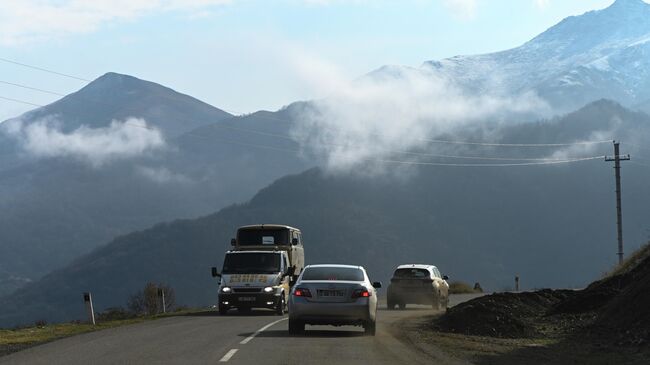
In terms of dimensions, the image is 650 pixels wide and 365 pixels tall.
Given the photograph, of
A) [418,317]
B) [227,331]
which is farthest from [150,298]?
[227,331]

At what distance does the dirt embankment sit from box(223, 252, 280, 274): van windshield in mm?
7024

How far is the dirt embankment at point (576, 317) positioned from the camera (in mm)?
18625

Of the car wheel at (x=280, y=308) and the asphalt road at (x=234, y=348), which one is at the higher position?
the asphalt road at (x=234, y=348)

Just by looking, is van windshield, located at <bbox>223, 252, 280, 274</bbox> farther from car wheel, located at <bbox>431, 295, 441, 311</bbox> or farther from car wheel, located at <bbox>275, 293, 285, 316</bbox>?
car wheel, located at <bbox>431, 295, 441, 311</bbox>

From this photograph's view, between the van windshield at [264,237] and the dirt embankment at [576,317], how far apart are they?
9467 millimetres

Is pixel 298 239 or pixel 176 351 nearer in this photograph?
pixel 176 351

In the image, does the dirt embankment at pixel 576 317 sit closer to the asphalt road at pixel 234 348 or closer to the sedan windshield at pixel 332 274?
the asphalt road at pixel 234 348

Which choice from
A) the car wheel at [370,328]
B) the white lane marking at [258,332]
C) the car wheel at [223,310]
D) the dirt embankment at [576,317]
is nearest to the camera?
the dirt embankment at [576,317]

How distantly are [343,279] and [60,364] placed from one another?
782 centimetres

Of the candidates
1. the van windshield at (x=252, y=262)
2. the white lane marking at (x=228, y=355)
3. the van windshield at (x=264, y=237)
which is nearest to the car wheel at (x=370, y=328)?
the white lane marking at (x=228, y=355)

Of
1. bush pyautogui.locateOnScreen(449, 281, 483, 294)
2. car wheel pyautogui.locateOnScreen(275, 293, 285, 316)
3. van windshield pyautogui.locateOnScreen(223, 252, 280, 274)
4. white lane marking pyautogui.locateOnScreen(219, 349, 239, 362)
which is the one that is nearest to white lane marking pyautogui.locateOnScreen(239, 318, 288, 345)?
white lane marking pyautogui.locateOnScreen(219, 349, 239, 362)

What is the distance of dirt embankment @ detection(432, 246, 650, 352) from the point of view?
1862cm

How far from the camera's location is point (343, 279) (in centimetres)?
2116

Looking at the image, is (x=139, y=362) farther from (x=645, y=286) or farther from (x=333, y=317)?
(x=645, y=286)
